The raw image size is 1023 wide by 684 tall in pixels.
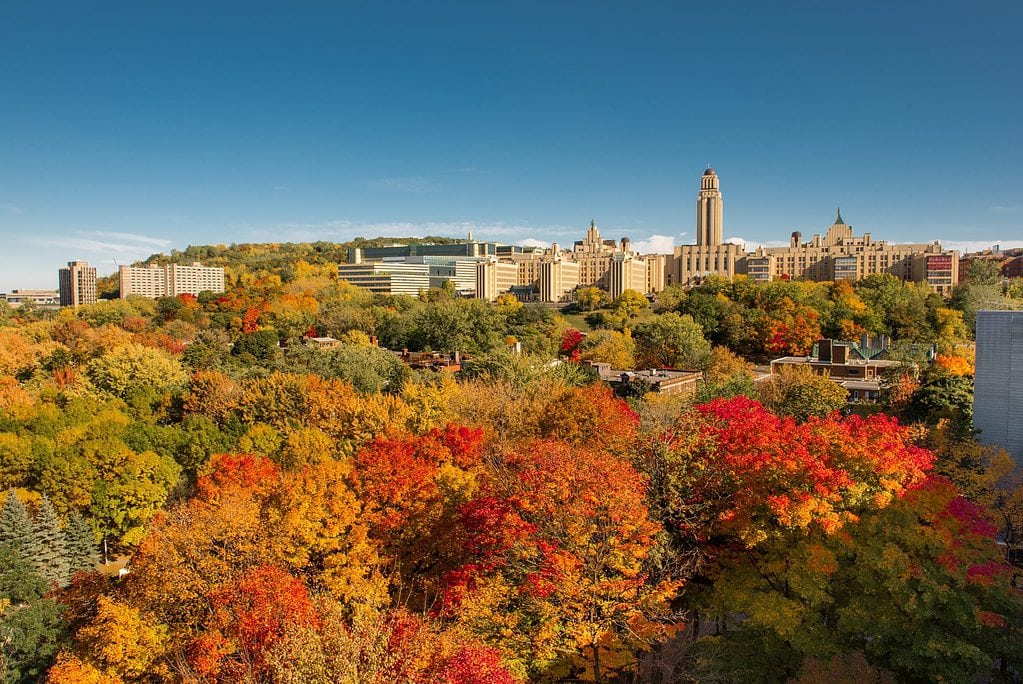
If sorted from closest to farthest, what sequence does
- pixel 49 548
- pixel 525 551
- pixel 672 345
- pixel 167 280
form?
pixel 525 551 < pixel 49 548 < pixel 672 345 < pixel 167 280

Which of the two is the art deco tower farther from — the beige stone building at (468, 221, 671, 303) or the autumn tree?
the autumn tree

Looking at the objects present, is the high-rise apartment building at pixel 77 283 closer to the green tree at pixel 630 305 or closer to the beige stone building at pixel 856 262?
the green tree at pixel 630 305

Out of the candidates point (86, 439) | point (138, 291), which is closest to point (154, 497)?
point (86, 439)

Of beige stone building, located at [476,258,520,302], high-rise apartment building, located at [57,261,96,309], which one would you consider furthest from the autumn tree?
high-rise apartment building, located at [57,261,96,309]

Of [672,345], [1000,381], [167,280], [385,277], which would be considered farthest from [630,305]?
[167,280]

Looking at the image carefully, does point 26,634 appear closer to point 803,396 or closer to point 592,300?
point 803,396

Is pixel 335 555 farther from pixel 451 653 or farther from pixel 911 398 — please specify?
pixel 911 398

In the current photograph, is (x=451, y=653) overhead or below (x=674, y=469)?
below
